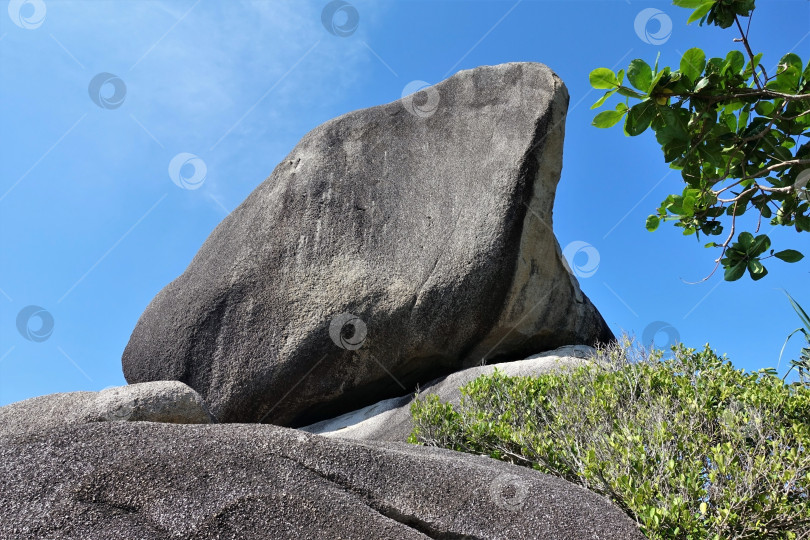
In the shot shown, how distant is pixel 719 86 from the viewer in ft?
13.4

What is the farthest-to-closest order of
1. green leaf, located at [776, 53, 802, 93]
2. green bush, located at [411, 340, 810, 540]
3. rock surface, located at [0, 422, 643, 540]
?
green bush, located at [411, 340, 810, 540] < green leaf, located at [776, 53, 802, 93] < rock surface, located at [0, 422, 643, 540]

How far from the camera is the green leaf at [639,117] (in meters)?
3.79

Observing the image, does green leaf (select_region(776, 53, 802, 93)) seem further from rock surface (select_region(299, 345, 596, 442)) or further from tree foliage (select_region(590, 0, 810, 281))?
rock surface (select_region(299, 345, 596, 442))

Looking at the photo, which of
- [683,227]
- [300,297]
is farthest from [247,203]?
[683,227]

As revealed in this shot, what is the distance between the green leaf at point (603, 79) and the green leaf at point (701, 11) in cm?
62

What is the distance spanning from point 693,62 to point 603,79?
60 cm

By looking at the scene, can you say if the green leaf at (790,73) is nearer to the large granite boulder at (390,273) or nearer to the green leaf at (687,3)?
the green leaf at (687,3)

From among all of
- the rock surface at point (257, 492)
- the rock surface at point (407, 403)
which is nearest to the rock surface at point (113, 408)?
the rock surface at point (407, 403)

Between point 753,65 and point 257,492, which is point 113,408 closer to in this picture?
point 257,492

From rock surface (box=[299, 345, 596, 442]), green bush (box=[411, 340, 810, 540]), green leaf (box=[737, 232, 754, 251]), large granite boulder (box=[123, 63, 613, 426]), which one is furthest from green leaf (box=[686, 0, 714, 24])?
large granite boulder (box=[123, 63, 613, 426])

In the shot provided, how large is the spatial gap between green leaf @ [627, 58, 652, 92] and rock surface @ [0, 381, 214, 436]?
18.6ft

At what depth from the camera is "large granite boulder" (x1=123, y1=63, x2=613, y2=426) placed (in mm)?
9359

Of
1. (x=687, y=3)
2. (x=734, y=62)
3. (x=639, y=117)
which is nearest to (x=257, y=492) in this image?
(x=639, y=117)

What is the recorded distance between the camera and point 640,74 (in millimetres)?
3705
